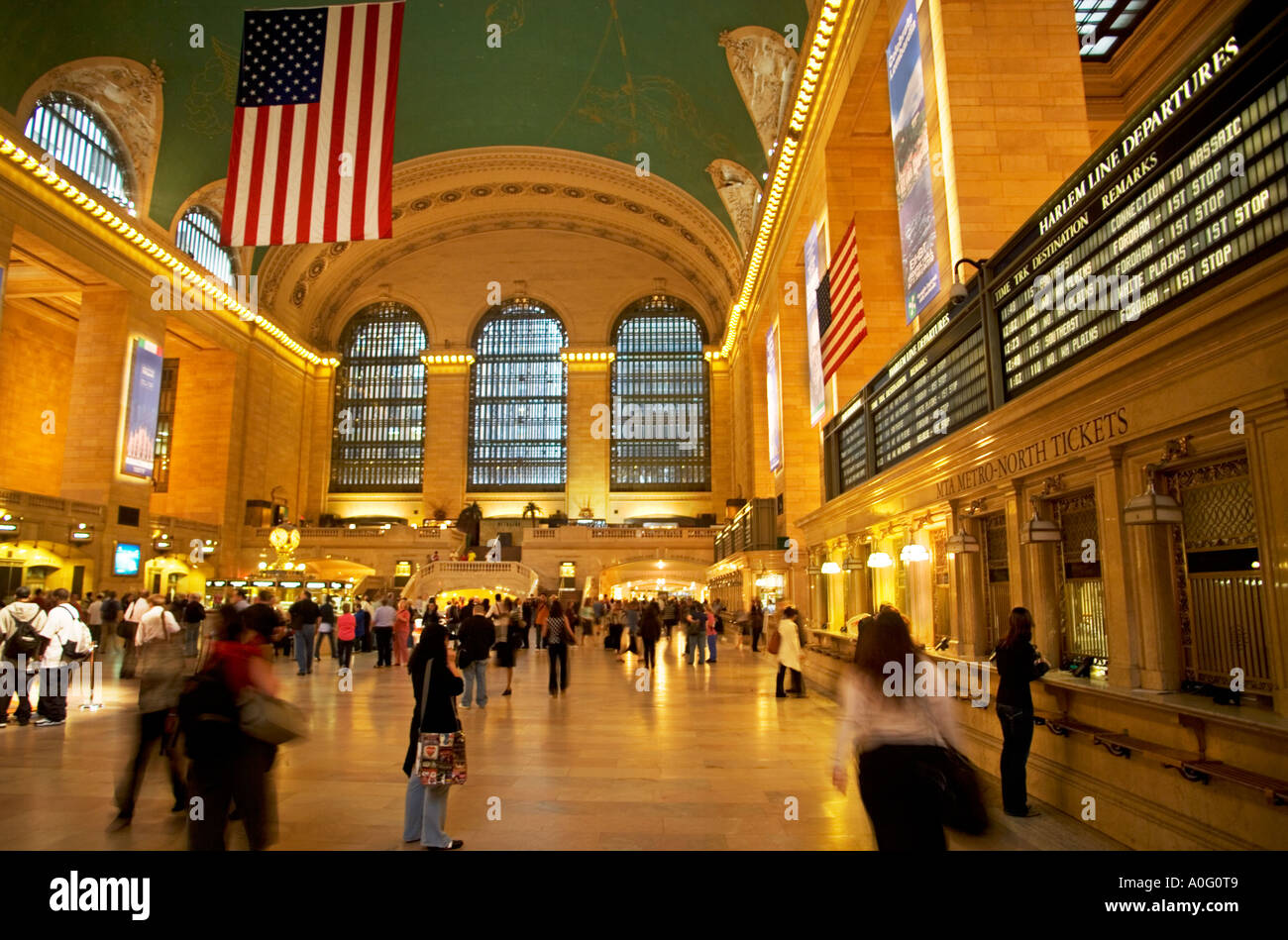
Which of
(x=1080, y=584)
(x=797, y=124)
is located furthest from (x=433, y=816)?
(x=797, y=124)

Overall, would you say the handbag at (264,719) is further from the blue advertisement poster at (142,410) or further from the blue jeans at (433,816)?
the blue advertisement poster at (142,410)

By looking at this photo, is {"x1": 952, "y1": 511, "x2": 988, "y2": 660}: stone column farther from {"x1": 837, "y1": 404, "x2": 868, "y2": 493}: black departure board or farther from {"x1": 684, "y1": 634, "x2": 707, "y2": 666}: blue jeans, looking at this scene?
{"x1": 684, "y1": 634, "x2": 707, "y2": 666}: blue jeans

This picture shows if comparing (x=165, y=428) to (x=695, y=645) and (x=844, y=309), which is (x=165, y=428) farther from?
(x=844, y=309)

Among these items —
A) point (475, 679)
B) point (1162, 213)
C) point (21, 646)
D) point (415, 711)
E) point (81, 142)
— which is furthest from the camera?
point (81, 142)

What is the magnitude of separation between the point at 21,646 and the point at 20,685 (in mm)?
448

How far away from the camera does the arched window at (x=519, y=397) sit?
41.7m

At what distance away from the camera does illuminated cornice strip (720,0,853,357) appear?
47.2 ft

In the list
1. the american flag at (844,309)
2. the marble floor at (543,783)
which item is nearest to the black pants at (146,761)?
the marble floor at (543,783)

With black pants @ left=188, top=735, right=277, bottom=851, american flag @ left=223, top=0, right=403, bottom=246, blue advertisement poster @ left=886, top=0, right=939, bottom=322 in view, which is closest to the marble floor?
black pants @ left=188, top=735, right=277, bottom=851

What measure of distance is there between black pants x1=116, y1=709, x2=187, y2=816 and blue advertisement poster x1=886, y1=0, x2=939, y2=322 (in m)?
8.71

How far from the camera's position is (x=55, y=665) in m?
7.84

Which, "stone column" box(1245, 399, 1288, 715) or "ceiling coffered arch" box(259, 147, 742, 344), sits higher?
"ceiling coffered arch" box(259, 147, 742, 344)
